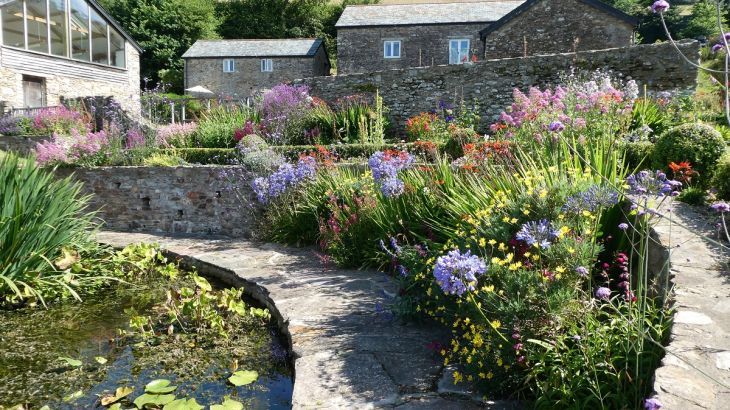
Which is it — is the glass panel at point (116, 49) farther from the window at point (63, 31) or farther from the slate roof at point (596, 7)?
the slate roof at point (596, 7)

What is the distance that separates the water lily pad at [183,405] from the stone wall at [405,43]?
21.7 metres

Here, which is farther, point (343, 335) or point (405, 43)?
point (405, 43)

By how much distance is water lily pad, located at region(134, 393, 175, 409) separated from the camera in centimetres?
297

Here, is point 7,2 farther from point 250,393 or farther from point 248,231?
point 250,393

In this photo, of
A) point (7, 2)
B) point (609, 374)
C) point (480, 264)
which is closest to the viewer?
point (609, 374)

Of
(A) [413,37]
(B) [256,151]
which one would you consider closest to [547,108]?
(B) [256,151]

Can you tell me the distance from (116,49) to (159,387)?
23.9 meters

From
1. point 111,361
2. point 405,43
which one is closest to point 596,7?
point 405,43

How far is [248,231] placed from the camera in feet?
25.0

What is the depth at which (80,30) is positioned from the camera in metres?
21.5

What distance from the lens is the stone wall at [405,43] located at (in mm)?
23391

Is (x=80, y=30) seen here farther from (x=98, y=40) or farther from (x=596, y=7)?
(x=596, y=7)

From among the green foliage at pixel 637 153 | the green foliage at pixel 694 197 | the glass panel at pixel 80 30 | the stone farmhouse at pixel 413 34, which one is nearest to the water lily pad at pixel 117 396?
the green foliage at pixel 694 197

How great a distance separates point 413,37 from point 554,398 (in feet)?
75.1
